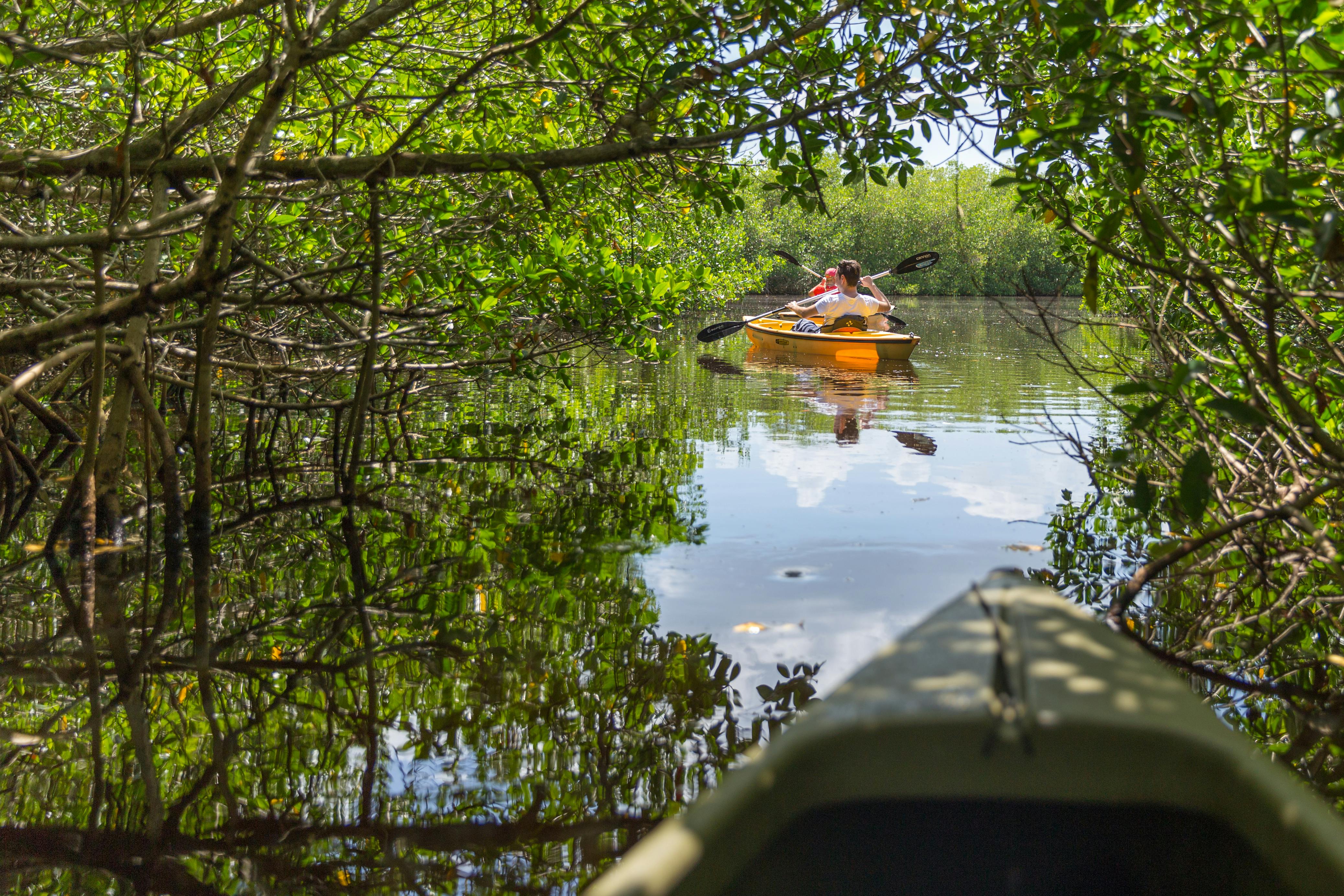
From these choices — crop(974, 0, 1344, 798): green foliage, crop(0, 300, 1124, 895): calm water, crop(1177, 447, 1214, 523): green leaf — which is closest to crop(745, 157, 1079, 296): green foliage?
crop(0, 300, 1124, 895): calm water

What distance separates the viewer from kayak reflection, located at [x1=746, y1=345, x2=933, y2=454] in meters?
10.9

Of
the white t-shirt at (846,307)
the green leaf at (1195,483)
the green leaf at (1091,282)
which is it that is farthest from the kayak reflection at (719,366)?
the green leaf at (1195,483)

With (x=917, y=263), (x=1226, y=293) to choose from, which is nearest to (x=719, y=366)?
(x=917, y=263)

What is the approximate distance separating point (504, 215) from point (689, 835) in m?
6.00

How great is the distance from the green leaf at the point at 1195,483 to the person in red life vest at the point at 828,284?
55.3 ft

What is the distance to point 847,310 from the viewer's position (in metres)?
17.8

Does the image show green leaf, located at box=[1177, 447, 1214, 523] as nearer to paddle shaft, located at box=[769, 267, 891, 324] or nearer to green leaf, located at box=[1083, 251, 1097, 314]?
green leaf, located at box=[1083, 251, 1097, 314]

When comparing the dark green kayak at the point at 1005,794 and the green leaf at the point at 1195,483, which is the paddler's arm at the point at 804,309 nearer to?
the green leaf at the point at 1195,483

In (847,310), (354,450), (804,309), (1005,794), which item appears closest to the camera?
(1005,794)

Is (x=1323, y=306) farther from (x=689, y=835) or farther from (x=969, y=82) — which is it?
(x=689, y=835)

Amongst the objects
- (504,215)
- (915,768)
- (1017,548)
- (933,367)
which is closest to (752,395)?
(933,367)

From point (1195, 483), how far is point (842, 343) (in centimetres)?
1510

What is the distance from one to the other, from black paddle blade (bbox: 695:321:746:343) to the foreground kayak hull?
0.52 metres

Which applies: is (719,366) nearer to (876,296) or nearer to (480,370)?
(876,296)
